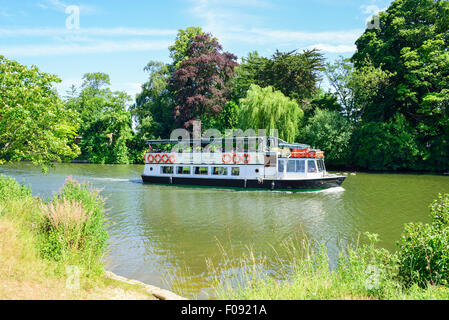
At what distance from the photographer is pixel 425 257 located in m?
6.81

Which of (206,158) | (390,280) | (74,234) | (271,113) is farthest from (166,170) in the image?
(390,280)

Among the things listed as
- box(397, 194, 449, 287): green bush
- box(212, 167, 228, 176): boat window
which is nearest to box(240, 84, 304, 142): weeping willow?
box(212, 167, 228, 176): boat window

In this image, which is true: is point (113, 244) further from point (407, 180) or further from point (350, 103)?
point (350, 103)

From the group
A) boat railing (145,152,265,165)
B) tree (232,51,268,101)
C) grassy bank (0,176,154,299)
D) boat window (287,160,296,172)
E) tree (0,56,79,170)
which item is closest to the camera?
grassy bank (0,176,154,299)

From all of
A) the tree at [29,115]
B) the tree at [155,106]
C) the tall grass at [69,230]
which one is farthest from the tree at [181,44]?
the tall grass at [69,230]

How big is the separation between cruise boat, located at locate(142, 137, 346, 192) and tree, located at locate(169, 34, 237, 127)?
63.1 feet

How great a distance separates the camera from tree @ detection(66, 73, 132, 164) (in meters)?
62.6

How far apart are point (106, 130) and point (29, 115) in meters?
51.4

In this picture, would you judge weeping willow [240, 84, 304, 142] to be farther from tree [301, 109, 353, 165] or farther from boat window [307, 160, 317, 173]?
boat window [307, 160, 317, 173]

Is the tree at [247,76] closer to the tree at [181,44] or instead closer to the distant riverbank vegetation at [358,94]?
the distant riverbank vegetation at [358,94]

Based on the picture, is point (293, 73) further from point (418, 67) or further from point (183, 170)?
point (183, 170)

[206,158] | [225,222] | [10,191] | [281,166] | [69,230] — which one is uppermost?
[206,158]

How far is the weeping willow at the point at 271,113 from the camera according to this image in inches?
1604
